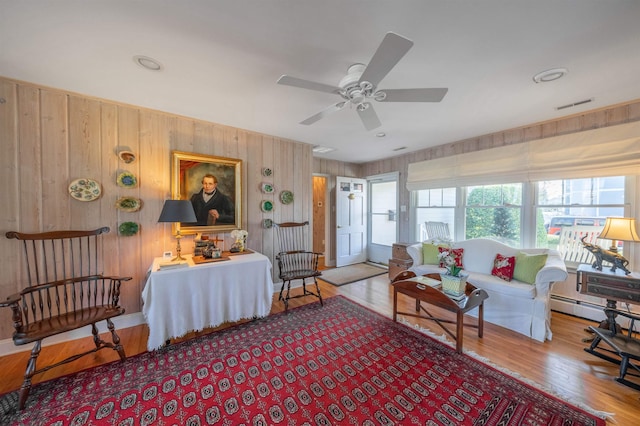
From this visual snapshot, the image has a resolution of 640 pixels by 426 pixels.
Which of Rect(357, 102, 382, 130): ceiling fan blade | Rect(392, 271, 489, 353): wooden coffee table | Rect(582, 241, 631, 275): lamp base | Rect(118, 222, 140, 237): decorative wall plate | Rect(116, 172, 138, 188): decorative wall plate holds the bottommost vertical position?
Rect(392, 271, 489, 353): wooden coffee table

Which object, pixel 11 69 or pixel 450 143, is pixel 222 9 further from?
pixel 450 143

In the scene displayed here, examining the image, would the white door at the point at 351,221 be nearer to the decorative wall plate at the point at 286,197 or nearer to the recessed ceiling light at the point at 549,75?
the decorative wall plate at the point at 286,197

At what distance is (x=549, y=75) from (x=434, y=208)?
2685 millimetres

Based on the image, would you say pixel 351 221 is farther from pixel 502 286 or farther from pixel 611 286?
pixel 611 286

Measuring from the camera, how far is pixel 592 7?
4.35 feet

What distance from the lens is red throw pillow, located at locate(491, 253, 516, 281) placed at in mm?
2879

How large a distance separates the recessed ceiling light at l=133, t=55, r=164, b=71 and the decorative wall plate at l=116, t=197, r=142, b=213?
1.43m

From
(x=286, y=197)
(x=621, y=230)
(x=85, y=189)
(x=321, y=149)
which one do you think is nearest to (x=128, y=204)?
(x=85, y=189)

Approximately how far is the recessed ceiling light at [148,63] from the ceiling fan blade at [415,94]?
183cm

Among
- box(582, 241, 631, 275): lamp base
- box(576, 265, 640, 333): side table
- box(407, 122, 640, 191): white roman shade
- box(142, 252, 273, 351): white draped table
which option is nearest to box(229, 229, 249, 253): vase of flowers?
box(142, 252, 273, 351): white draped table

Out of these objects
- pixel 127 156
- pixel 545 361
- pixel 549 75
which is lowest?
pixel 545 361

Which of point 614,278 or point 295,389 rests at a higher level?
point 614,278

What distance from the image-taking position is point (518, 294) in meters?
2.58

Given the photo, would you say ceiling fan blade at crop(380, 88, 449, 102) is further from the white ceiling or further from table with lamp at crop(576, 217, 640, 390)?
table with lamp at crop(576, 217, 640, 390)
